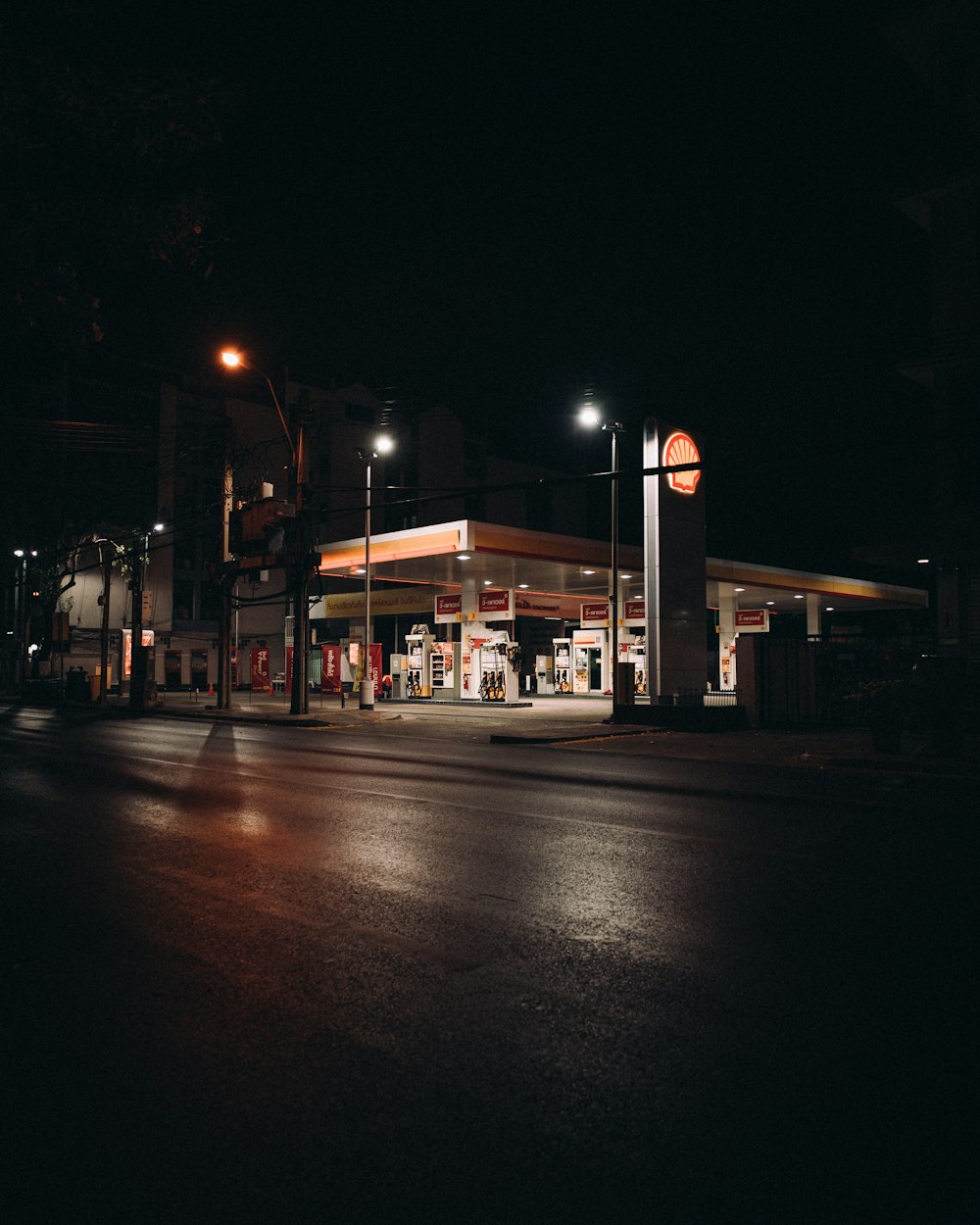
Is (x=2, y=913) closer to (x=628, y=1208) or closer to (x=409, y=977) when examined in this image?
(x=409, y=977)

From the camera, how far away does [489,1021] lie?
13.6 ft

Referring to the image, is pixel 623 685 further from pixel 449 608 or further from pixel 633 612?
pixel 633 612

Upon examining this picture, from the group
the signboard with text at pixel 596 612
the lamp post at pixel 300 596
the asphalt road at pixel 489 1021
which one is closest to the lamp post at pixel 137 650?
the lamp post at pixel 300 596

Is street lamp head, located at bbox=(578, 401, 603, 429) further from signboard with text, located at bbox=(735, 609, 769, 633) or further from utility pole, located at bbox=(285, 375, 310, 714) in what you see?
signboard with text, located at bbox=(735, 609, 769, 633)

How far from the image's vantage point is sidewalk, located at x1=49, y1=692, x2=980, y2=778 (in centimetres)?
1545

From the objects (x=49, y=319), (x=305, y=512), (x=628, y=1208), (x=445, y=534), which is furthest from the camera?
(x=445, y=534)

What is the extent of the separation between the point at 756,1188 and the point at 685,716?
20.4 meters

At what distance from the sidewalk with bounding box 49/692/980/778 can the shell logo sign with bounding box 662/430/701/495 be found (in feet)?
22.2

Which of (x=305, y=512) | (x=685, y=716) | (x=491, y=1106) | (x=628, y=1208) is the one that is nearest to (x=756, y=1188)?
(x=628, y=1208)

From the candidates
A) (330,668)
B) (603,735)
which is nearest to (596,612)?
(330,668)

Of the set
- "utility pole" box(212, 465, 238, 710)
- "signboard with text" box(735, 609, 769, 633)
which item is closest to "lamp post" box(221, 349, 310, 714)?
"utility pole" box(212, 465, 238, 710)

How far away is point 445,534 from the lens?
96.9 ft

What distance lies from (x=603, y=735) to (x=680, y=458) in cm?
838

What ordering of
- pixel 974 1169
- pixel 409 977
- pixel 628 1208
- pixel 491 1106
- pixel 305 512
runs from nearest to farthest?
pixel 628 1208
pixel 974 1169
pixel 491 1106
pixel 409 977
pixel 305 512
